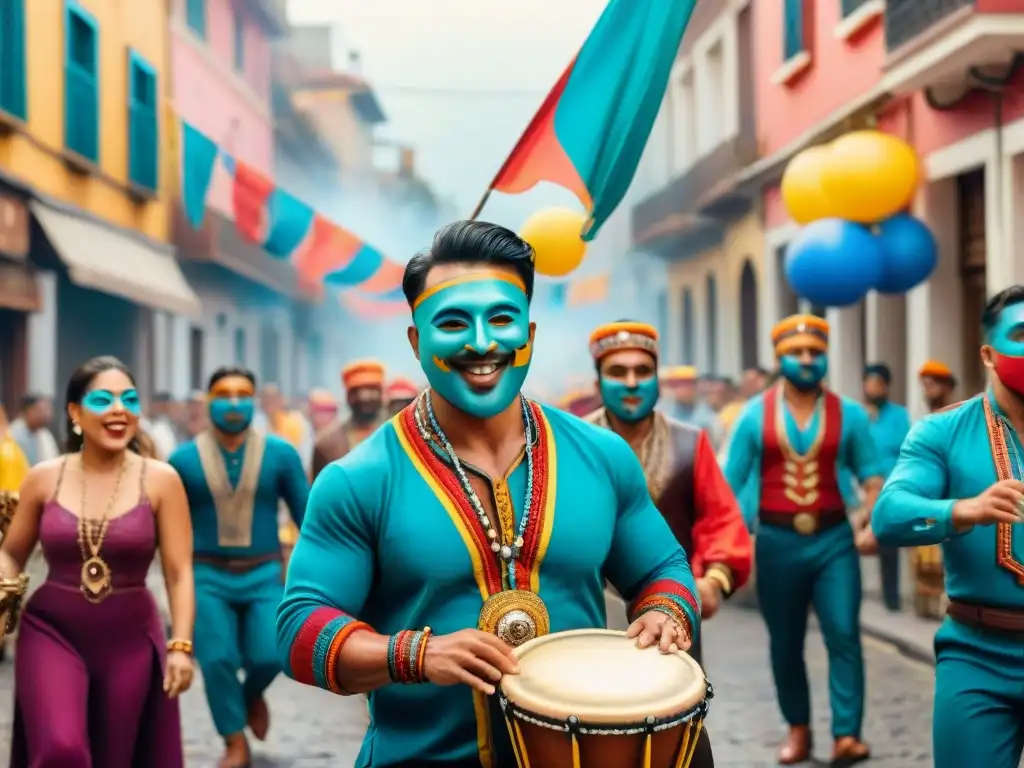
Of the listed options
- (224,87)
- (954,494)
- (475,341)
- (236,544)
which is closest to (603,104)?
(236,544)

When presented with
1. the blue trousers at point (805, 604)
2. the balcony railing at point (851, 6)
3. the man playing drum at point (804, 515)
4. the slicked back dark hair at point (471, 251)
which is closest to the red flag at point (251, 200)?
the balcony railing at point (851, 6)

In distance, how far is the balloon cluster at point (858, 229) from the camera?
1148 centimetres

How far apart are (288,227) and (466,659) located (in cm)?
1176

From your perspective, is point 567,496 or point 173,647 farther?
point 173,647

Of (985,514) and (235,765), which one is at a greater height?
(985,514)

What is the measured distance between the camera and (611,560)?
3570 millimetres

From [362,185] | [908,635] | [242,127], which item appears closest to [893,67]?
[908,635]

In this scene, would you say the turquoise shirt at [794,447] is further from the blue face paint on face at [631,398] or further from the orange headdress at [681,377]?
the orange headdress at [681,377]

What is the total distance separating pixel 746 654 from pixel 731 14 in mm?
14792

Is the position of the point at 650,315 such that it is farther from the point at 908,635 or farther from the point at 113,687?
the point at 113,687

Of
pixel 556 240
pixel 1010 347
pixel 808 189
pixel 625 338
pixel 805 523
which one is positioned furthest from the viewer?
pixel 808 189

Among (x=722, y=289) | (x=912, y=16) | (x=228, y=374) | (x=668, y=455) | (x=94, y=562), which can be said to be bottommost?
(x=94, y=562)

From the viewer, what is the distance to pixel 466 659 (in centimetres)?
306

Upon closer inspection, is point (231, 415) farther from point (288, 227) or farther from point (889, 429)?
point (288, 227)
